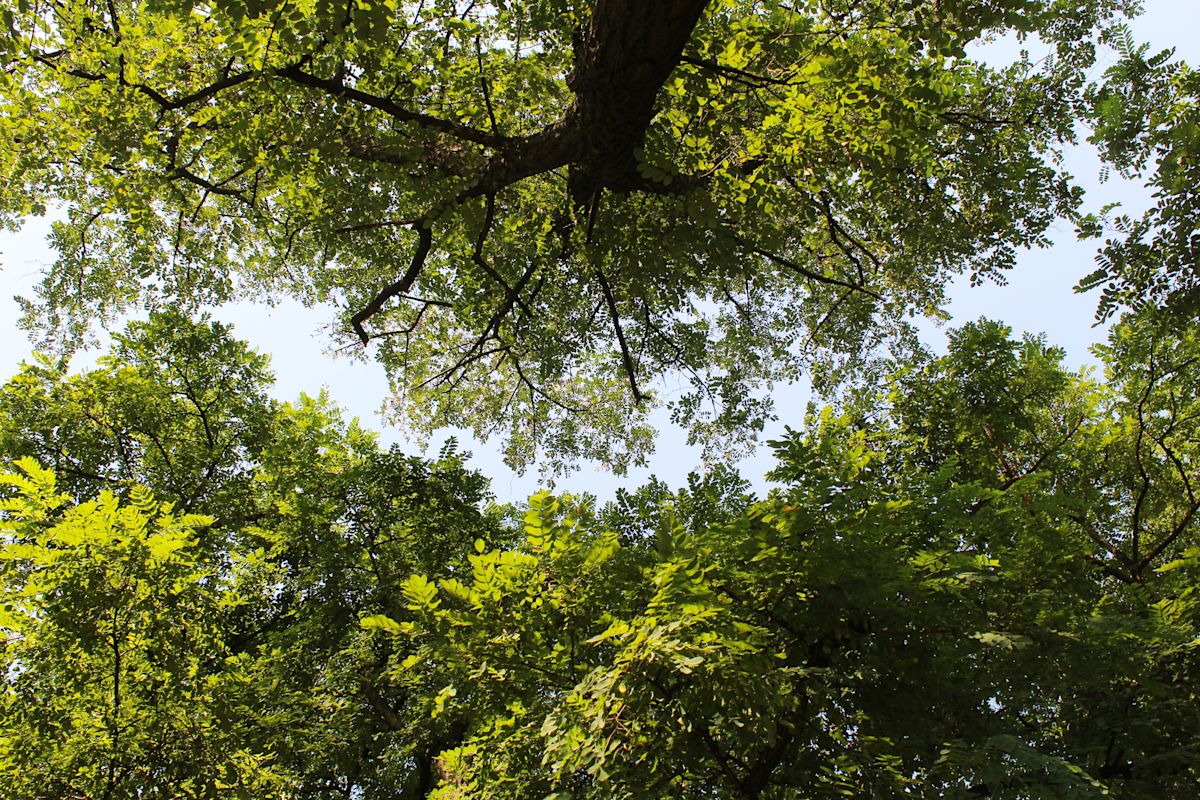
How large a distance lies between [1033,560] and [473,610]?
4333 millimetres

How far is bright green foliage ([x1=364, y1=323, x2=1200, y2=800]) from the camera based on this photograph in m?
3.83

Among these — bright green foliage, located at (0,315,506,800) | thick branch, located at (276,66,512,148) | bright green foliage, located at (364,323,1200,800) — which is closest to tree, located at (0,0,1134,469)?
thick branch, located at (276,66,512,148)

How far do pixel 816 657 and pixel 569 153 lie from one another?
15.5 ft

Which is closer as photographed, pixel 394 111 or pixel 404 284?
pixel 394 111

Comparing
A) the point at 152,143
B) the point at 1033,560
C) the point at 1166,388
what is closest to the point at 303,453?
the point at 152,143

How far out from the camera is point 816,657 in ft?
15.6

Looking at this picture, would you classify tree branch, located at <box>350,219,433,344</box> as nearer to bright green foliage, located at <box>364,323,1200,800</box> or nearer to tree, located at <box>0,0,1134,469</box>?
tree, located at <box>0,0,1134,469</box>

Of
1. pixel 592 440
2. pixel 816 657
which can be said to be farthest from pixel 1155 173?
pixel 592 440

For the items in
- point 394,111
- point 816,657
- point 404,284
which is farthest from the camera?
point 404,284

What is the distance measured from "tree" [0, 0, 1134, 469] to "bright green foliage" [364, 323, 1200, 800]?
293cm

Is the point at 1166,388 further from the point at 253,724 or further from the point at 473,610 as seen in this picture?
the point at 253,724

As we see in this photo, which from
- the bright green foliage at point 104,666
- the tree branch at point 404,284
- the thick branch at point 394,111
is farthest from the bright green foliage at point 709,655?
the thick branch at point 394,111

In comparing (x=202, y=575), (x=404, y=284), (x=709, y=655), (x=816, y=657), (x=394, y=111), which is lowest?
(x=709, y=655)

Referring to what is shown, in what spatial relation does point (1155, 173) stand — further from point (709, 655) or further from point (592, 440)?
point (592, 440)
